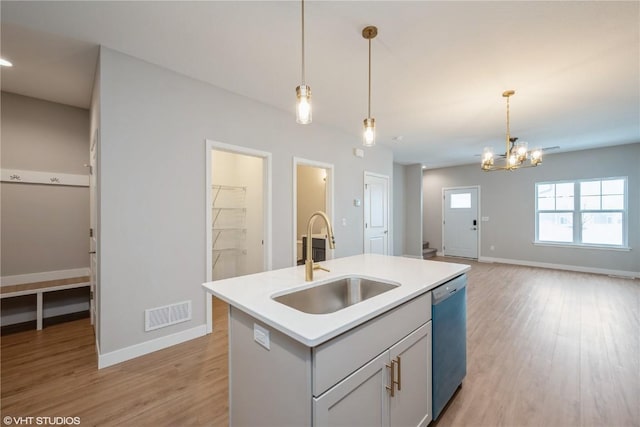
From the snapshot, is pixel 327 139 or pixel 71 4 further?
pixel 327 139

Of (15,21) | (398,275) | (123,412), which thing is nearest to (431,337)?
(398,275)

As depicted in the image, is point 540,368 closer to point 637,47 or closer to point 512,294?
point 512,294

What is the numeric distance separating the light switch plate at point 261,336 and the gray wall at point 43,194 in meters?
3.47

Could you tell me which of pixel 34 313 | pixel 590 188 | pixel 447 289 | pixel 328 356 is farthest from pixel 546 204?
pixel 34 313

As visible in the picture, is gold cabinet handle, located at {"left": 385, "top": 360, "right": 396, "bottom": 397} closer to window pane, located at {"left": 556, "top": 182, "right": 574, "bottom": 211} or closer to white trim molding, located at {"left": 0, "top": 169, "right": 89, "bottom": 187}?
white trim molding, located at {"left": 0, "top": 169, "right": 89, "bottom": 187}

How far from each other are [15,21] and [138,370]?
9.05 ft

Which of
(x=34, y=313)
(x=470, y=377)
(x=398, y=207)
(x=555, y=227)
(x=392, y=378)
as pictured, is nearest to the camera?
(x=392, y=378)

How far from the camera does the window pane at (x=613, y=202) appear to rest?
543cm

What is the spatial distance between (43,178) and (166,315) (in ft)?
7.69

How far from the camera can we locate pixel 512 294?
4.27 metres

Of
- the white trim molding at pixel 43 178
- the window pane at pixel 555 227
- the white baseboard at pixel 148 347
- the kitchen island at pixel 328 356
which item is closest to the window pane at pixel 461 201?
the window pane at pixel 555 227

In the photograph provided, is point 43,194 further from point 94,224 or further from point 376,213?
point 376,213

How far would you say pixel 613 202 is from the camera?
5.50 metres

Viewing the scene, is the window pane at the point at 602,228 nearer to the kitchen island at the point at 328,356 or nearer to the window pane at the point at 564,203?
the window pane at the point at 564,203
